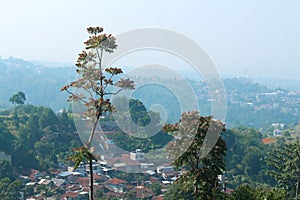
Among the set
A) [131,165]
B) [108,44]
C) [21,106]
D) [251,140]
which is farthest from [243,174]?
[108,44]

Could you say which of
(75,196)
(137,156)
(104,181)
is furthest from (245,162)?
(75,196)

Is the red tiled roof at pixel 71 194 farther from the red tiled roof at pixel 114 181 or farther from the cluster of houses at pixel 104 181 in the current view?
the red tiled roof at pixel 114 181

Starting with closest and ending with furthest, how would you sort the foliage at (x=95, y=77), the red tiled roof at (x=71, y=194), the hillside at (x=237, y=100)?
the foliage at (x=95, y=77)
the red tiled roof at (x=71, y=194)
the hillside at (x=237, y=100)

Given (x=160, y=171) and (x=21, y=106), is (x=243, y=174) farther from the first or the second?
(x=21, y=106)

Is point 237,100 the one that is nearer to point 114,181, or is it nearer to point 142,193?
point 114,181

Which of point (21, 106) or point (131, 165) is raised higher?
point (21, 106)

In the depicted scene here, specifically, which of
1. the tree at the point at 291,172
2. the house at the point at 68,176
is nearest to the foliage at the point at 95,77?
the tree at the point at 291,172

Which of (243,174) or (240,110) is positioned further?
(240,110)
